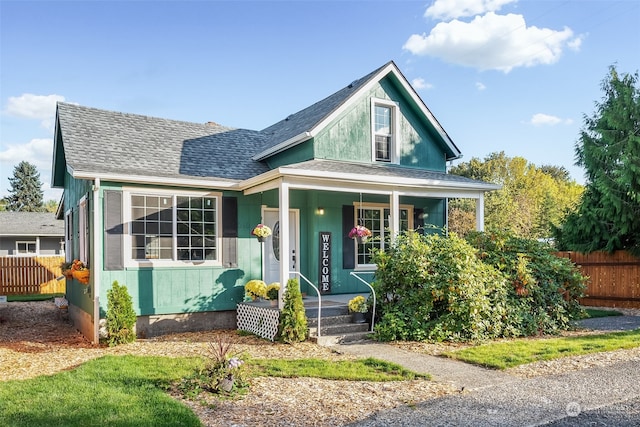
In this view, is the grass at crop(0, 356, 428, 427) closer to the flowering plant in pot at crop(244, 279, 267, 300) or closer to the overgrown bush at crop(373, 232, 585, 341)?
the overgrown bush at crop(373, 232, 585, 341)

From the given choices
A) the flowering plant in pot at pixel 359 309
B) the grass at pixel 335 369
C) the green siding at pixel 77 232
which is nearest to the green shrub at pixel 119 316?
the green siding at pixel 77 232

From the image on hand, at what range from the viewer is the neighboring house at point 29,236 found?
25.4 m

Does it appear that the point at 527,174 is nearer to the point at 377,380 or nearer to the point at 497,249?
the point at 497,249

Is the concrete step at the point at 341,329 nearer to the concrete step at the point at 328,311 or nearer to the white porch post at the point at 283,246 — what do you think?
the concrete step at the point at 328,311

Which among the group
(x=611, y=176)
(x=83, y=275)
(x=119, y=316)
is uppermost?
(x=611, y=176)

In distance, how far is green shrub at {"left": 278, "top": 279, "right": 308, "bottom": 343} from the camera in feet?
27.9

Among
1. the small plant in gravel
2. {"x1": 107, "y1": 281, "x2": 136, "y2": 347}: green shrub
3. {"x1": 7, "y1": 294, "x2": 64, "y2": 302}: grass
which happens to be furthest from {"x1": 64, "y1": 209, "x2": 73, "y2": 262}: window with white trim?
the small plant in gravel

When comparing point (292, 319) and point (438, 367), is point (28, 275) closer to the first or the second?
point (292, 319)

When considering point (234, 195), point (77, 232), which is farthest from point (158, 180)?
point (77, 232)

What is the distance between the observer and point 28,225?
2636 centimetres

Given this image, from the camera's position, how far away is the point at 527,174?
118 ft

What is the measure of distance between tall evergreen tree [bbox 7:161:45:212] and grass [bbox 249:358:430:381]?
49.6 meters

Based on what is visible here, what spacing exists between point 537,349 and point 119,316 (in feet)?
23.1

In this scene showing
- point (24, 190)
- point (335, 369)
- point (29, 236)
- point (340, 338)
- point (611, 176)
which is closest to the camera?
point (335, 369)
